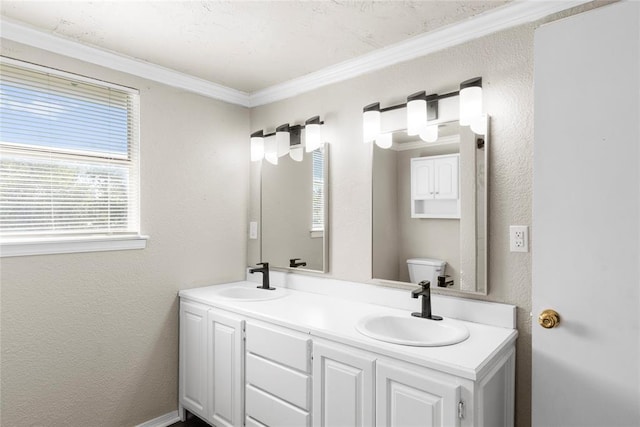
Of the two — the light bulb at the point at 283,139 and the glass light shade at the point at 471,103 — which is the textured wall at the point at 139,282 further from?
the glass light shade at the point at 471,103

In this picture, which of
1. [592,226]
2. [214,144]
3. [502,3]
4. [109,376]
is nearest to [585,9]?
[502,3]

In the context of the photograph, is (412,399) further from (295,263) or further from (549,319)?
(295,263)

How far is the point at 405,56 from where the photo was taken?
7.08 ft

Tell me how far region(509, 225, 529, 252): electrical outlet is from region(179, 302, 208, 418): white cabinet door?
1.77m

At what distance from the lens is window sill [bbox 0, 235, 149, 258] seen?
193cm

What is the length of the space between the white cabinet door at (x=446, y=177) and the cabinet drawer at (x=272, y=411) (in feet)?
4.17

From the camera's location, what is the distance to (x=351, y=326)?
183cm

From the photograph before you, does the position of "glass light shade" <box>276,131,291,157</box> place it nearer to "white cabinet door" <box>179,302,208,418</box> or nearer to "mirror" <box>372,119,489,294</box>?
"mirror" <box>372,119,489,294</box>

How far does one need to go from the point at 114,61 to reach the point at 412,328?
89.8 inches

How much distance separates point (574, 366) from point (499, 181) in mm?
842

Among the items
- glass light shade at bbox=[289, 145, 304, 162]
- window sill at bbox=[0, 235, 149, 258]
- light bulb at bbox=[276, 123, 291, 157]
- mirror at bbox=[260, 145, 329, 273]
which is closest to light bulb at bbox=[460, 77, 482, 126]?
mirror at bbox=[260, 145, 329, 273]

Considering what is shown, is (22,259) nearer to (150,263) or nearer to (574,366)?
(150,263)

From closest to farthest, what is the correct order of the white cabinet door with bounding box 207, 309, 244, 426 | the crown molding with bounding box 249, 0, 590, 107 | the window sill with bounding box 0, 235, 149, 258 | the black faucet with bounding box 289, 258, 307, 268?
the crown molding with bounding box 249, 0, 590, 107 → the window sill with bounding box 0, 235, 149, 258 → the white cabinet door with bounding box 207, 309, 244, 426 → the black faucet with bounding box 289, 258, 307, 268

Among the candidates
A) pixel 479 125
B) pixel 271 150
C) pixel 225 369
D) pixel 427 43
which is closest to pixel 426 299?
pixel 479 125
